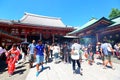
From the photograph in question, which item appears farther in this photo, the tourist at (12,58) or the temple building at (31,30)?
the temple building at (31,30)

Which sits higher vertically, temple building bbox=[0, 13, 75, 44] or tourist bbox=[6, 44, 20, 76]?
temple building bbox=[0, 13, 75, 44]

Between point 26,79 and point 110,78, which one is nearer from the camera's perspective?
point 110,78

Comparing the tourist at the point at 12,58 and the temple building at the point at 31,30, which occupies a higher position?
the temple building at the point at 31,30

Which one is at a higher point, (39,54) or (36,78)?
(39,54)

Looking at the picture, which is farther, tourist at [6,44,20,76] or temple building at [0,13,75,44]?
temple building at [0,13,75,44]

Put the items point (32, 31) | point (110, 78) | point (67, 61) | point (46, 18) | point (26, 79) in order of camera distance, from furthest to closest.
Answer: point (46, 18) → point (32, 31) → point (67, 61) → point (26, 79) → point (110, 78)

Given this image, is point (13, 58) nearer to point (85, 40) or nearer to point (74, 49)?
point (74, 49)

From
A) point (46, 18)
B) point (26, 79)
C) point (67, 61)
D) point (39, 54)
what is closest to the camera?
point (26, 79)

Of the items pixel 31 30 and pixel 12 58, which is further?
pixel 31 30

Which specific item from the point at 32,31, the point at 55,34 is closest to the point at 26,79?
the point at 32,31

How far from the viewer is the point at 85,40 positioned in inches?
797

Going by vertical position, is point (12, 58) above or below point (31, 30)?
below

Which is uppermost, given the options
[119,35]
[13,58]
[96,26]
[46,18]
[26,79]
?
[46,18]

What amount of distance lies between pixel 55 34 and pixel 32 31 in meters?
4.21
